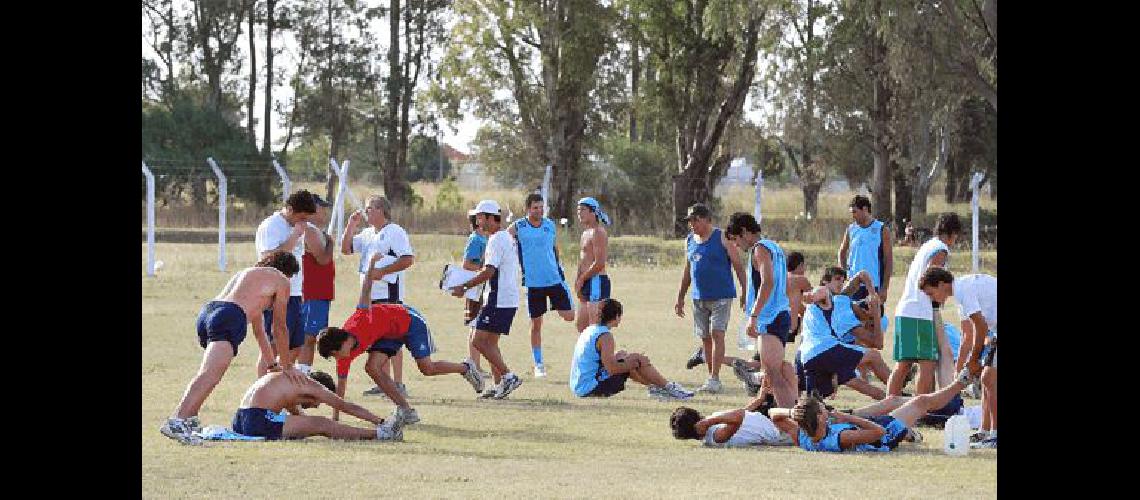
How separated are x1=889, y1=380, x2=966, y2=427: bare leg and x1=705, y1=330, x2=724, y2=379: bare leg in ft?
11.8

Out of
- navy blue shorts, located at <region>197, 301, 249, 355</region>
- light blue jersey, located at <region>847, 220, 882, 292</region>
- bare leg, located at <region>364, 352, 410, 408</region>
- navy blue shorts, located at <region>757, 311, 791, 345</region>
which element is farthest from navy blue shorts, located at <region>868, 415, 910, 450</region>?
light blue jersey, located at <region>847, 220, 882, 292</region>

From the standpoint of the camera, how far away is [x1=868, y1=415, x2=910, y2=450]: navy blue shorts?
11.3 meters

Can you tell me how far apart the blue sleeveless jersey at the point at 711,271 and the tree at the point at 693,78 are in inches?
1349

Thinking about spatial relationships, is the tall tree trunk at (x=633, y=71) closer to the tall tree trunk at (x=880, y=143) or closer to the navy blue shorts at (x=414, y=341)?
the tall tree trunk at (x=880, y=143)

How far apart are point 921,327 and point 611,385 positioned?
2456 mm

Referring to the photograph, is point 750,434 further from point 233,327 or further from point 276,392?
point 233,327

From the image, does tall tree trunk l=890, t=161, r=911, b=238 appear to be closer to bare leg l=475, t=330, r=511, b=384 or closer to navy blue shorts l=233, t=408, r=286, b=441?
bare leg l=475, t=330, r=511, b=384

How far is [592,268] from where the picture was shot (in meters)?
16.1

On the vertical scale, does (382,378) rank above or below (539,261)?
below

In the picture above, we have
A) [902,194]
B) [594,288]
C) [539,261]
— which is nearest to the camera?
[539,261]

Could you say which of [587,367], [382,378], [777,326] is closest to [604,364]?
[587,367]

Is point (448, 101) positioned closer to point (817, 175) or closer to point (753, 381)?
point (817, 175)
